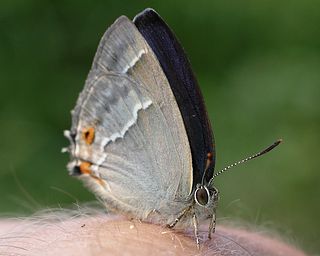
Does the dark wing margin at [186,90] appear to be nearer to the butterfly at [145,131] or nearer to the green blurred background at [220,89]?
the butterfly at [145,131]

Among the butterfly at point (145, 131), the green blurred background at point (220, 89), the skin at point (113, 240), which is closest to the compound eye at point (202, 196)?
the butterfly at point (145, 131)

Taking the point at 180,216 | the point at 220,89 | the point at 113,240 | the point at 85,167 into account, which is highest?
the point at 113,240

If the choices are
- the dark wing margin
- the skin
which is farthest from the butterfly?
the skin

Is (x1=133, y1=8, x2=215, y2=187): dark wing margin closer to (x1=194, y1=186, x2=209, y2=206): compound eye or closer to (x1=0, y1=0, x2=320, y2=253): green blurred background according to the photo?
(x1=194, y1=186, x2=209, y2=206): compound eye

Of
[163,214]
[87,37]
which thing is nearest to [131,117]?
[163,214]

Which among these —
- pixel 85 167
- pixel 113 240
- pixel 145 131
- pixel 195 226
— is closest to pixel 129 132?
pixel 145 131

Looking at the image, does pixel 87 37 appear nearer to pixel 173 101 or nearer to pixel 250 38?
pixel 250 38

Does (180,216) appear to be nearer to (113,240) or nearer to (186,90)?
(186,90)
